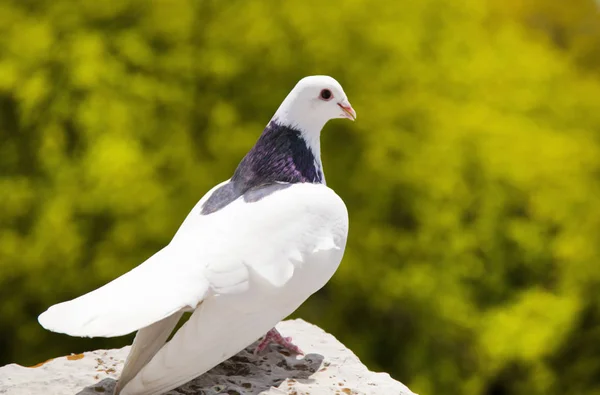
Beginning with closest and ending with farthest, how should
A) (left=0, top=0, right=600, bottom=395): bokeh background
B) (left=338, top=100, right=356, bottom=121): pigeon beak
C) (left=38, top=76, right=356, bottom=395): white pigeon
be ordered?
1. (left=38, top=76, right=356, bottom=395): white pigeon
2. (left=338, top=100, right=356, bottom=121): pigeon beak
3. (left=0, top=0, right=600, bottom=395): bokeh background


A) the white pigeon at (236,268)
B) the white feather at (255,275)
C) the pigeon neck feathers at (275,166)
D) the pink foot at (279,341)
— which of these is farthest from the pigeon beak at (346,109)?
the pink foot at (279,341)

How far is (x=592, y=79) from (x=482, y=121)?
5.34 feet

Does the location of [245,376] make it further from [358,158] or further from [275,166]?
[358,158]

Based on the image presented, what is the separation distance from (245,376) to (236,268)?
0.69 metres

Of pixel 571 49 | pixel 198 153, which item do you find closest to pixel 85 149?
pixel 198 153

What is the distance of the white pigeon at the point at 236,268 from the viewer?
2.59 metres

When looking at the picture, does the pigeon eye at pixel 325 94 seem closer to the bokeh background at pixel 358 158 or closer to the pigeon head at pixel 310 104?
the pigeon head at pixel 310 104

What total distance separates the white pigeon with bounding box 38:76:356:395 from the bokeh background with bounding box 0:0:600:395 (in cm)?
297

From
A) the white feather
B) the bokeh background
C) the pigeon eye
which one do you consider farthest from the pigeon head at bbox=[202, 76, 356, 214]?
the bokeh background

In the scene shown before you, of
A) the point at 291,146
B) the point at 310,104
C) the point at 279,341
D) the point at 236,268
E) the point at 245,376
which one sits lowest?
the point at 245,376

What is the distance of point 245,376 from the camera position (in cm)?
322

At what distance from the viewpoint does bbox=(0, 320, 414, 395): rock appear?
10.2 feet

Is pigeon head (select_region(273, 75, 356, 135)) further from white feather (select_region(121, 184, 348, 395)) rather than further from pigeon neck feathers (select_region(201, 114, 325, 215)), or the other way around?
white feather (select_region(121, 184, 348, 395))

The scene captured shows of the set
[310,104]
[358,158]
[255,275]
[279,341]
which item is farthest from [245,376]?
[358,158]
